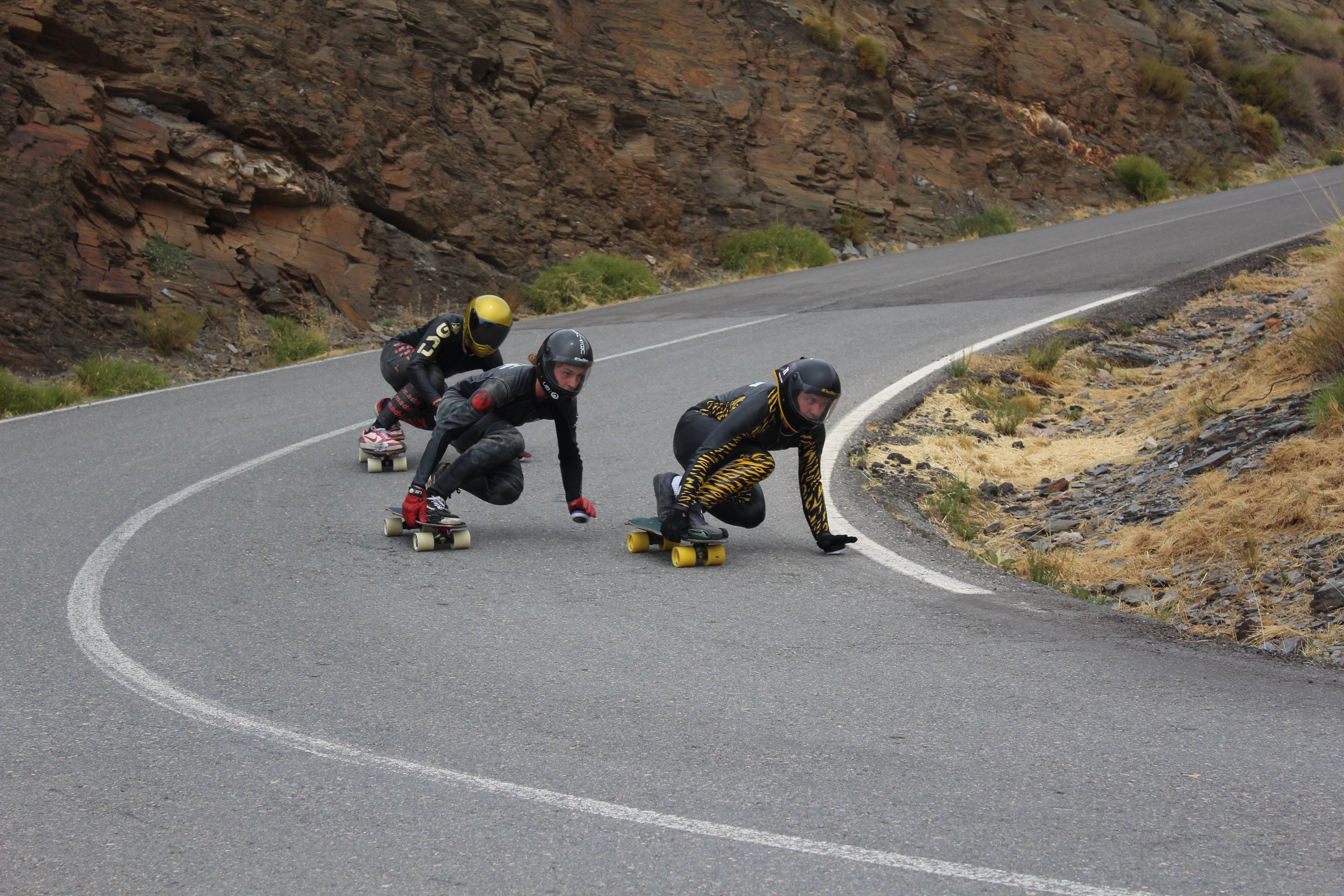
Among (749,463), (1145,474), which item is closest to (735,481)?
(749,463)

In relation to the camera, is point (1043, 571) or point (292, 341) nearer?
point (1043, 571)

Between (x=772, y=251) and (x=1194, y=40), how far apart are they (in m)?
20.9

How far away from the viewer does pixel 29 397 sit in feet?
37.7

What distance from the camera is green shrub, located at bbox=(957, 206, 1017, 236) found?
26.0 m

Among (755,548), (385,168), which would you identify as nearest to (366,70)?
(385,168)

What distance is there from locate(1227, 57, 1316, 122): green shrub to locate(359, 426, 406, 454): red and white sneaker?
34654mm

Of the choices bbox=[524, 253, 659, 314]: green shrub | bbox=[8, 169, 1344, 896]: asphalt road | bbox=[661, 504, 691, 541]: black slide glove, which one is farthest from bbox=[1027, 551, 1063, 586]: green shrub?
bbox=[524, 253, 659, 314]: green shrub

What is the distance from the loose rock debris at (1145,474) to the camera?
572cm

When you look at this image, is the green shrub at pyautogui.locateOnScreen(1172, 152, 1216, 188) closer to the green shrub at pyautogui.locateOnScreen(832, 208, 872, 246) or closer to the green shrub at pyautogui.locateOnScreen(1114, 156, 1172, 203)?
the green shrub at pyautogui.locateOnScreen(1114, 156, 1172, 203)

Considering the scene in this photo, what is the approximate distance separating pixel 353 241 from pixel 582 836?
15.1 metres

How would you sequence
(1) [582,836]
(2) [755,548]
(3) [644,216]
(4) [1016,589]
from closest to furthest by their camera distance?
1. (1) [582,836]
2. (4) [1016,589]
3. (2) [755,548]
4. (3) [644,216]

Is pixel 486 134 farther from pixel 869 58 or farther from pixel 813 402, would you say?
pixel 813 402

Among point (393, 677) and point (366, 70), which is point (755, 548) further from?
point (366, 70)

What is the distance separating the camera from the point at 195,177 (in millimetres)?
15484
